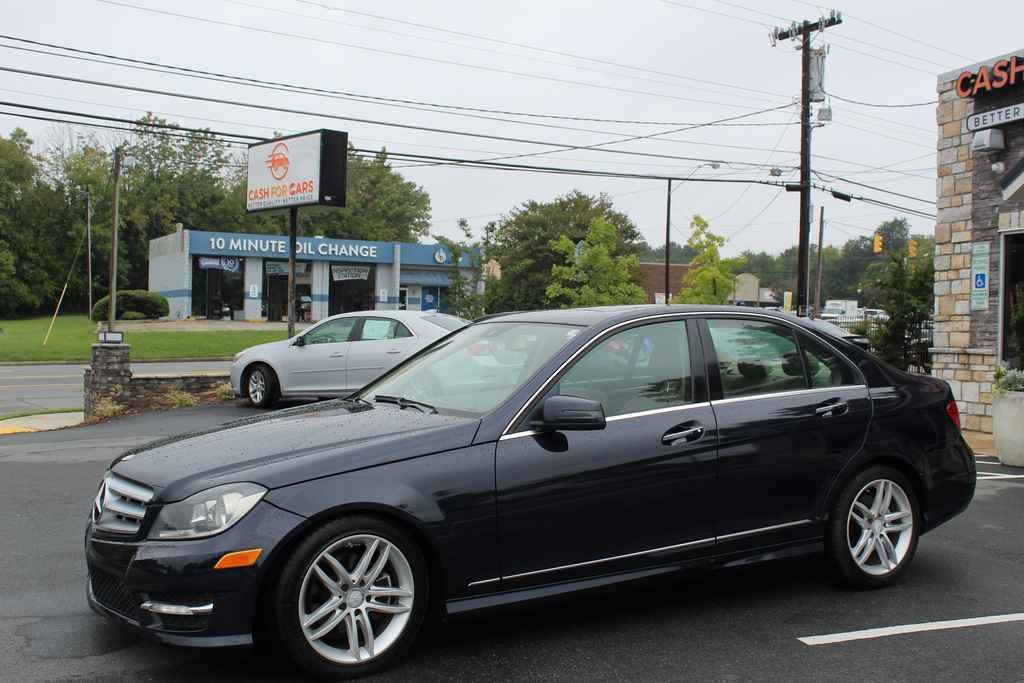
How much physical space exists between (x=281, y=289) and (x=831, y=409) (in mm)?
50755

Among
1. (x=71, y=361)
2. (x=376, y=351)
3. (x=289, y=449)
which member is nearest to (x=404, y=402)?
(x=289, y=449)

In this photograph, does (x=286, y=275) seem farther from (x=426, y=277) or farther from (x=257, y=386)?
(x=257, y=386)

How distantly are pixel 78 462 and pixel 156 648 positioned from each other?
6623 millimetres

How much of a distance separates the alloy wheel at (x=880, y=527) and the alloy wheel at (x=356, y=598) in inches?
104

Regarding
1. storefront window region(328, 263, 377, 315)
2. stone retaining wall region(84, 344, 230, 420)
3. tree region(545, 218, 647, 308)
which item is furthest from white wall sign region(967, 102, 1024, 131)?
storefront window region(328, 263, 377, 315)

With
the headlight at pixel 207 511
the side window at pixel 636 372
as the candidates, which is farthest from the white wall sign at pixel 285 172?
the headlight at pixel 207 511

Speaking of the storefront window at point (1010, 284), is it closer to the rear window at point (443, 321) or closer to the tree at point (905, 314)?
the tree at point (905, 314)

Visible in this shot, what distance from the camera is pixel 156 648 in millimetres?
4160

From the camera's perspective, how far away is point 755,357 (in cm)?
509

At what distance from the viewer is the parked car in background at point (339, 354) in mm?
14445

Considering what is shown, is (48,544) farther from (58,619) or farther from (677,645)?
(677,645)

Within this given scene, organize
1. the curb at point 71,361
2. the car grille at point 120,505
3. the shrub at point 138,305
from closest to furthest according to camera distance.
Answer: the car grille at point 120,505
the curb at point 71,361
the shrub at point 138,305

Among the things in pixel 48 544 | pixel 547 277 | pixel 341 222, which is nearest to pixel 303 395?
pixel 48 544

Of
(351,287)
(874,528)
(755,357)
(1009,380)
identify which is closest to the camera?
(755,357)
